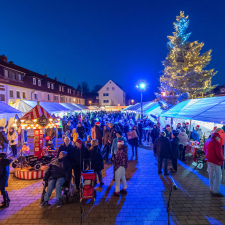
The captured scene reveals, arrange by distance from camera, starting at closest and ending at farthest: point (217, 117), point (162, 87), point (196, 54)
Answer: point (217, 117)
point (196, 54)
point (162, 87)

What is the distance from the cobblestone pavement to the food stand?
1.05ft

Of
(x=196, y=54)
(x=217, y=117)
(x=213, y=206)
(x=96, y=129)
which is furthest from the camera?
(x=196, y=54)

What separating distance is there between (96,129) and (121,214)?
5266 mm

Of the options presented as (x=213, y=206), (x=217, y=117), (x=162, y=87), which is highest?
(x=162, y=87)

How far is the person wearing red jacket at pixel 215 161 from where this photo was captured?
4785 millimetres

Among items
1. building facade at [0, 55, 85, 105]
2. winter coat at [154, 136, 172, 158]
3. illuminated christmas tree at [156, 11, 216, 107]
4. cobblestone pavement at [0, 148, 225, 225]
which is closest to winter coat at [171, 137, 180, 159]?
winter coat at [154, 136, 172, 158]

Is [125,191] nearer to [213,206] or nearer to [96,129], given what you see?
[213,206]

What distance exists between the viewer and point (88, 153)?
5.37m

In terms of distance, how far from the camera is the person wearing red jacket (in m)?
4.79

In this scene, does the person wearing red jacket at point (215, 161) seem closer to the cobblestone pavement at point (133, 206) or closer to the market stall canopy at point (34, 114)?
the cobblestone pavement at point (133, 206)

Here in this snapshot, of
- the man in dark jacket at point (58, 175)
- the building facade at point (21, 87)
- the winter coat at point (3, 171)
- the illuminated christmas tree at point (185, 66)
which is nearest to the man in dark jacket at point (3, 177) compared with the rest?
the winter coat at point (3, 171)

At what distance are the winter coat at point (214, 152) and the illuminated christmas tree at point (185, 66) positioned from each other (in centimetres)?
1330

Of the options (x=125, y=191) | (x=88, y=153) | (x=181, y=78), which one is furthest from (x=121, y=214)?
(x=181, y=78)

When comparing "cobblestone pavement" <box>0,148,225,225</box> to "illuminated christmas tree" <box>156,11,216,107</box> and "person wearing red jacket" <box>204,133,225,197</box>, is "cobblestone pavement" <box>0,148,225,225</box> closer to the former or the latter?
"person wearing red jacket" <box>204,133,225,197</box>
